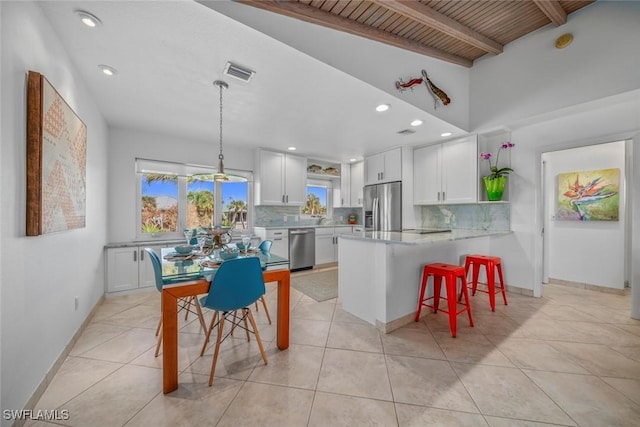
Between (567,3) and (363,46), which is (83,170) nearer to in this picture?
(363,46)

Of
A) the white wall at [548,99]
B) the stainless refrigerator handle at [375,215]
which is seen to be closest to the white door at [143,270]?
the stainless refrigerator handle at [375,215]

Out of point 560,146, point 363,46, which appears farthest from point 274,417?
point 560,146

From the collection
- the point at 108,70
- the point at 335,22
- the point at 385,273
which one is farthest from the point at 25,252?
the point at 335,22

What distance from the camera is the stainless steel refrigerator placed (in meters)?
4.41

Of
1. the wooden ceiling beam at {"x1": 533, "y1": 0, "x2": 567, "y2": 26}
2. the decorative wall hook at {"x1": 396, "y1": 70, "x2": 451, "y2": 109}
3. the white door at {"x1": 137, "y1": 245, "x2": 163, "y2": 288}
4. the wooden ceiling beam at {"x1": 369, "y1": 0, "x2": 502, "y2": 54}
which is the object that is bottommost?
the white door at {"x1": 137, "y1": 245, "x2": 163, "y2": 288}

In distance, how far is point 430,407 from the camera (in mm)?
1454

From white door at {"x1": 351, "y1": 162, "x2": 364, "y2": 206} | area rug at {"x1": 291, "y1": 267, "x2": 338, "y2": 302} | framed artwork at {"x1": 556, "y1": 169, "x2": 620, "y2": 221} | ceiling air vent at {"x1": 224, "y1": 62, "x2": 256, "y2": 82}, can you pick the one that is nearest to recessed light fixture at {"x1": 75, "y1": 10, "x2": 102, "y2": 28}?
ceiling air vent at {"x1": 224, "y1": 62, "x2": 256, "y2": 82}

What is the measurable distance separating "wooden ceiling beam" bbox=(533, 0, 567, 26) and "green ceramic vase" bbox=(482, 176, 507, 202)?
5.88 ft

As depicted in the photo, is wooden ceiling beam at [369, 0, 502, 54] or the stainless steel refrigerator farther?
the stainless steel refrigerator

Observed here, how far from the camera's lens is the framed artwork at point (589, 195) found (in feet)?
11.2

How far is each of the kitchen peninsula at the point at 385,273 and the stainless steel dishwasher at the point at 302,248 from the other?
196cm

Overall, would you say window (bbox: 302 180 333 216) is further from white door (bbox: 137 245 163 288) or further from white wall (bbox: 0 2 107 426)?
white wall (bbox: 0 2 107 426)

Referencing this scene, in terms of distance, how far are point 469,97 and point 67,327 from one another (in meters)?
5.32

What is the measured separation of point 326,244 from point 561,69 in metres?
4.29
